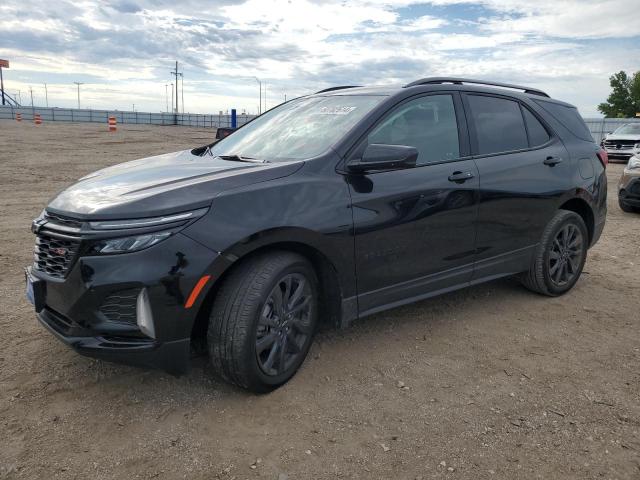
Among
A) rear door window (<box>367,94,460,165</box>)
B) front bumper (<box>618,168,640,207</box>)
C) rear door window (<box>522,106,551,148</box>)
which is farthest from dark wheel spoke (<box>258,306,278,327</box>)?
front bumper (<box>618,168,640,207</box>)

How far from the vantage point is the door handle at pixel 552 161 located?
14.7 ft

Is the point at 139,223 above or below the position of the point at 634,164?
below

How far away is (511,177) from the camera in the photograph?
13.7 ft

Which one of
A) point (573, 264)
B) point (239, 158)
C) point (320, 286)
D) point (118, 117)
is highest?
point (118, 117)

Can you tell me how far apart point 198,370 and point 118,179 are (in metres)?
1.25

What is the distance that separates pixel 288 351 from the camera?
3137mm

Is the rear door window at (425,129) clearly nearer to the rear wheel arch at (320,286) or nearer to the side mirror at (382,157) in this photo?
the side mirror at (382,157)

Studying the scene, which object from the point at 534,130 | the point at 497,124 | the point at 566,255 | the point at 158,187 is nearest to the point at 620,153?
the point at 566,255

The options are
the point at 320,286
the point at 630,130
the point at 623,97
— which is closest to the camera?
the point at 320,286

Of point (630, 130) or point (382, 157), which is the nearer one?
point (382, 157)

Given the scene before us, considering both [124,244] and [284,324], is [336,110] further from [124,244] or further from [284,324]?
[124,244]

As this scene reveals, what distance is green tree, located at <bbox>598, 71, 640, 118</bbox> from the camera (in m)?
64.2

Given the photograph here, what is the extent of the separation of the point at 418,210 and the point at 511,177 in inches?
43.4

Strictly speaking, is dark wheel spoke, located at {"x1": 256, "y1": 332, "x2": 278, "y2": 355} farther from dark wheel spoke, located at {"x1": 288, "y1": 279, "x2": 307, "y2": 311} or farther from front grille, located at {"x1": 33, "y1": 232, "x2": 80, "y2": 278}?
front grille, located at {"x1": 33, "y1": 232, "x2": 80, "y2": 278}
